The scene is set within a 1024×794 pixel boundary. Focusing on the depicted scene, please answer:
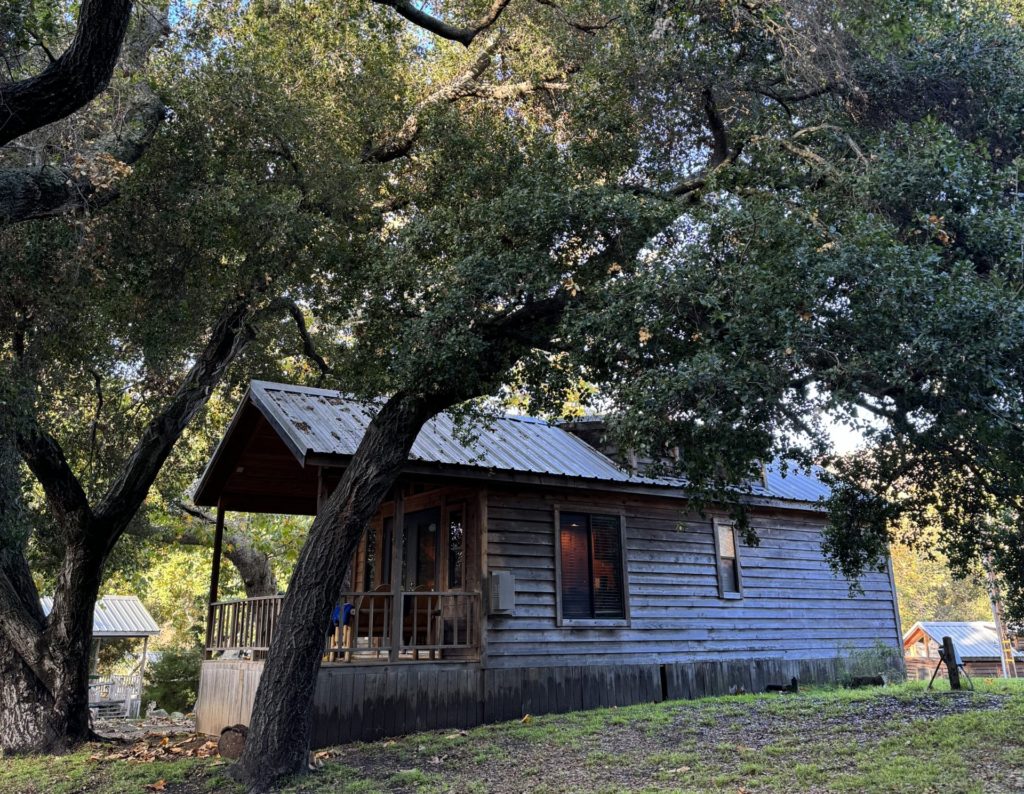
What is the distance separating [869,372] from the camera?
6.46 metres

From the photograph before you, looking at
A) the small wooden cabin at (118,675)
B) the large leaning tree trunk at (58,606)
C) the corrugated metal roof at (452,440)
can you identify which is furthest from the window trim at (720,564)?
the small wooden cabin at (118,675)

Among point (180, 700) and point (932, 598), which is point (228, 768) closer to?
point (180, 700)

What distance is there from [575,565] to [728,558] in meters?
3.68

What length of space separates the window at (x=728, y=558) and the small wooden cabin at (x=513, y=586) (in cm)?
3

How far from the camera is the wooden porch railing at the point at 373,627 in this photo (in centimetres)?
1086

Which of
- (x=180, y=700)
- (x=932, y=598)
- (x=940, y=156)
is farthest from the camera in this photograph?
(x=932, y=598)

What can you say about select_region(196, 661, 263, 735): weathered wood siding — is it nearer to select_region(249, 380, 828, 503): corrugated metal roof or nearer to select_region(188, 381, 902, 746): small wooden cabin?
select_region(188, 381, 902, 746): small wooden cabin

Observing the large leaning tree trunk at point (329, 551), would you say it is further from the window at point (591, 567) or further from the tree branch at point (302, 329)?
the window at point (591, 567)

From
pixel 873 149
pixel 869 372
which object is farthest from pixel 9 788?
pixel 873 149

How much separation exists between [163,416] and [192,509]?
9564 mm

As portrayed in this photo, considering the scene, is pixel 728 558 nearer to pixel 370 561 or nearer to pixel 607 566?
pixel 607 566

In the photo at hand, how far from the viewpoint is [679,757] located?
7.96 meters

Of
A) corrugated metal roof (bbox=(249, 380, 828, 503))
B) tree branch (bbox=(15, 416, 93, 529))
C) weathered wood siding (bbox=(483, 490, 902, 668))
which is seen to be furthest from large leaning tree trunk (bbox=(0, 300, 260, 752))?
weathered wood siding (bbox=(483, 490, 902, 668))

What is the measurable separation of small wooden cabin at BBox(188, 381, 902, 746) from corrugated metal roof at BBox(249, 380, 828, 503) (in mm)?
50
